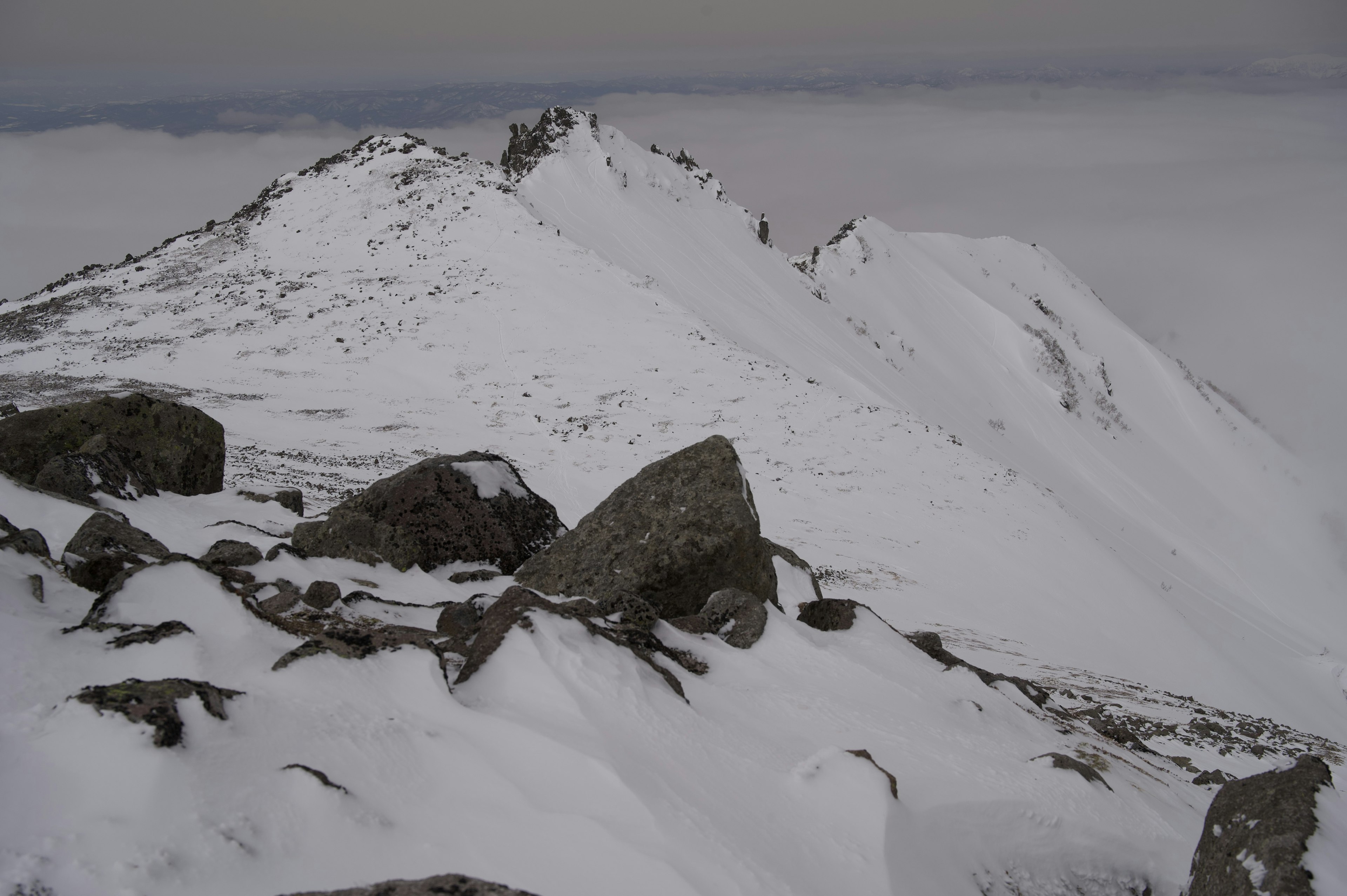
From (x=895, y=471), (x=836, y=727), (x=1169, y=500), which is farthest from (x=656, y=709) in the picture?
(x=1169, y=500)

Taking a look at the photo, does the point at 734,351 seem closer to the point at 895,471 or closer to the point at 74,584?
the point at 895,471

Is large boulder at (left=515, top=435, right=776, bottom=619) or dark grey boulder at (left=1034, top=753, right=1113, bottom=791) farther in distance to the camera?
large boulder at (left=515, top=435, right=776, bottom=619)

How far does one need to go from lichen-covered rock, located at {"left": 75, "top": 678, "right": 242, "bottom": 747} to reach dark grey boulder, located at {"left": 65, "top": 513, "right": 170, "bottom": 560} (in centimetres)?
374

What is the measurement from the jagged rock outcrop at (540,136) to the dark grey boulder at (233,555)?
64.1 metres

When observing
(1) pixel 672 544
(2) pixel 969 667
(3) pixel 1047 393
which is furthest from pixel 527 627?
(3) pixel 1047 393

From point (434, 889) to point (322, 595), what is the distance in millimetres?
4999

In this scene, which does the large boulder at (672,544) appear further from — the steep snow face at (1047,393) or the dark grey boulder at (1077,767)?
the steep snow face at (1047,393)

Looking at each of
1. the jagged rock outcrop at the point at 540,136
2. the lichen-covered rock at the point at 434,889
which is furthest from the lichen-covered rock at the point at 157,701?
the jagged rock outcrop at the point at 540,136

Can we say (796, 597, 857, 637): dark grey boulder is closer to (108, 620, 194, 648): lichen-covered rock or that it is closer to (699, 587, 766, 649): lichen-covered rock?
(699, 587, 766, 649): lichen-covered rock

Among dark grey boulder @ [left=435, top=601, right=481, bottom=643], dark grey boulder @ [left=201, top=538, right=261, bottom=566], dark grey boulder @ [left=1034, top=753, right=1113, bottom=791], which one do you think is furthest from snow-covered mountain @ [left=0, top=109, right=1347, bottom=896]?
dark grey boulder @ [left=435, top=601, right=481, bottom=643]

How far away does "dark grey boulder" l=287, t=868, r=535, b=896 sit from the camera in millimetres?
3008

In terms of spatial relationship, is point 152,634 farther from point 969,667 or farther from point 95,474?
point 969,667

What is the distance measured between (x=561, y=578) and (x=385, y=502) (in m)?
3.01

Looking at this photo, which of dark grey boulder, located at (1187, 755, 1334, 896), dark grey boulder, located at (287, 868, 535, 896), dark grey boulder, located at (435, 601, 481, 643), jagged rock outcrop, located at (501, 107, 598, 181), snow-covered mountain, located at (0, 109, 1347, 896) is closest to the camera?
dark grey boulder, located at (287, 868, 535, 896)
